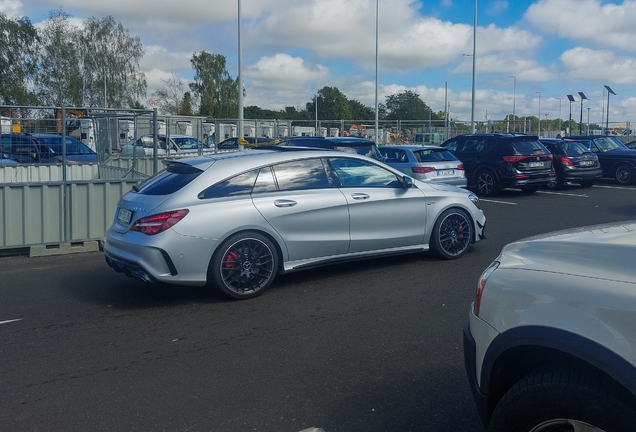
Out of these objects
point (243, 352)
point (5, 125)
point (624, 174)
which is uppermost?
point (5, 125)

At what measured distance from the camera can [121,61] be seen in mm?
50844

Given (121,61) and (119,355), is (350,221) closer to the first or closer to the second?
(119,355)

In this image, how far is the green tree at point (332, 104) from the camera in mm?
84438

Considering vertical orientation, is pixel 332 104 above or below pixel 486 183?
above

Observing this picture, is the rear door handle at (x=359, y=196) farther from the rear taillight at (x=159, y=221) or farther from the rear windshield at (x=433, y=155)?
the rear windshield at (x=433, y=155)

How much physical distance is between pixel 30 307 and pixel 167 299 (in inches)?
54.7

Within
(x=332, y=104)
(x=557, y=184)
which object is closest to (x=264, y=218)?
(x=557, y=184)

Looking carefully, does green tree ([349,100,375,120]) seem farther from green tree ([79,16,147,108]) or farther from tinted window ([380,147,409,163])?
tinted window ([380,147,409,163])

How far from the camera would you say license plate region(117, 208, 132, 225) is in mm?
6625

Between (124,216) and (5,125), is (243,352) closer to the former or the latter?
(124,216)

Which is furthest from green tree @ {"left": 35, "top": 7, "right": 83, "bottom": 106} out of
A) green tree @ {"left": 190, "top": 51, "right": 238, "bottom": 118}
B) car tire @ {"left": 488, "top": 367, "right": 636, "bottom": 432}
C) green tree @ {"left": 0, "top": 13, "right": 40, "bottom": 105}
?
car tire @ {"left": 488, "top": 367, "right": 636, "bottom": 432}

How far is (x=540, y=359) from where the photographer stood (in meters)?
2.98

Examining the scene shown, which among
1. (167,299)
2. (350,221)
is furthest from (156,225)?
(350,221)

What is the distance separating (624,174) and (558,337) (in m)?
20.1
